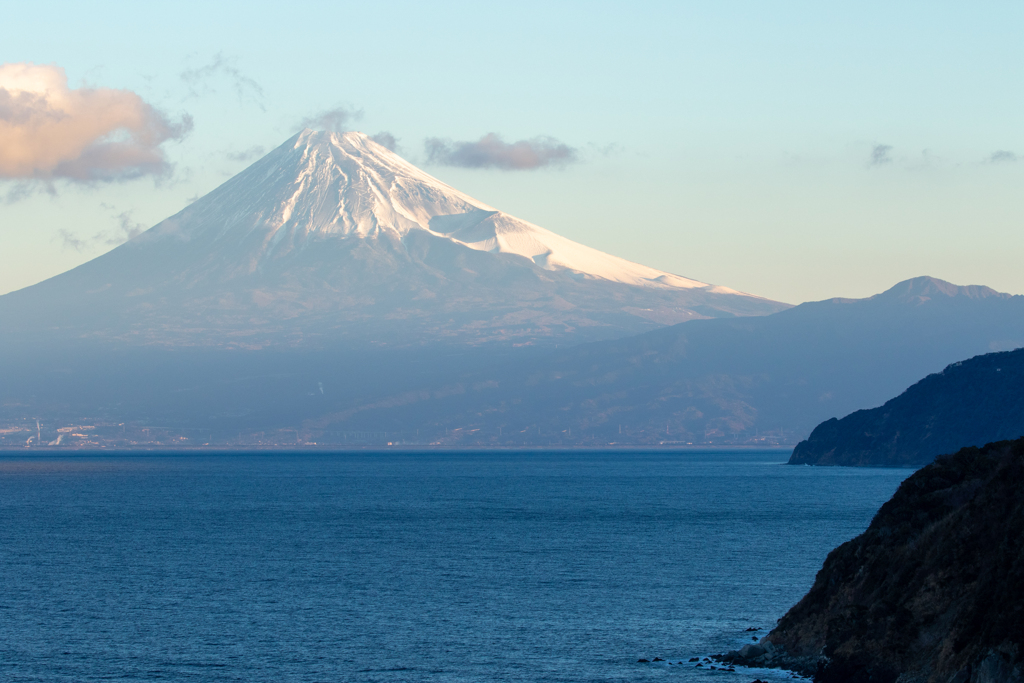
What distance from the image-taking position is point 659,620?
5356 centimetres

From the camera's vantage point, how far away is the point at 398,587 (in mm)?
63844

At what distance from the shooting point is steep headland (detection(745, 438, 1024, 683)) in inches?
1383

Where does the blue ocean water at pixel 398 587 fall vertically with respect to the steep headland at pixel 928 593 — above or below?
below

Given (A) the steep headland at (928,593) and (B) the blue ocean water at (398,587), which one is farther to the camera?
(B) the blue ocean water at (398,587)

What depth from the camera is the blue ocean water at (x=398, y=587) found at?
151ft

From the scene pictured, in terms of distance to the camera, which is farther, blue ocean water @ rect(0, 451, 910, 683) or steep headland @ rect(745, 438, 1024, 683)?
blue ocean water @ rect(0, 451, 910, 683)

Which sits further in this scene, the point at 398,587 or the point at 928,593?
the point at 398,587

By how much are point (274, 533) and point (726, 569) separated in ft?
126

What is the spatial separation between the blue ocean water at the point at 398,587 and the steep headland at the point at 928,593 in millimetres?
3315

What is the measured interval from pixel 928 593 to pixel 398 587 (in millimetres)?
29852

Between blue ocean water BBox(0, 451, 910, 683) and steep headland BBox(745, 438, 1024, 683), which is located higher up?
steep headland BBox(745, 438, 1024, 683)

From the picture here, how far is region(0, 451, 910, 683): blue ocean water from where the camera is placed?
46.1 m

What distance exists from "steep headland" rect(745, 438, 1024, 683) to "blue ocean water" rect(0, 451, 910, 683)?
3315mm

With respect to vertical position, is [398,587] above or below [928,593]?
below
